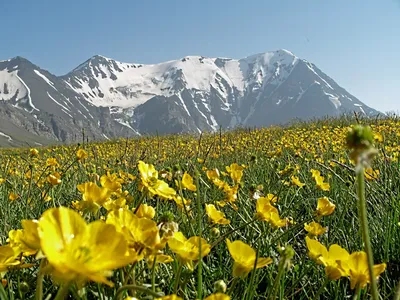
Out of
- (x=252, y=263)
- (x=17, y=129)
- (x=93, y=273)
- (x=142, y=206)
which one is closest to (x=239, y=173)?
(x=142, y=206)

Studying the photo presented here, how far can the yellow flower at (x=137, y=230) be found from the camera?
0.78m

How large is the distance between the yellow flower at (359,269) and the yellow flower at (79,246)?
20.1 inches

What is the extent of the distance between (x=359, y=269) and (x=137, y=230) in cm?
46

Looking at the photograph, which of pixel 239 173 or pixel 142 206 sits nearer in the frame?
pixel 142 206

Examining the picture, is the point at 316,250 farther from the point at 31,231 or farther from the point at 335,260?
the point at 31,231

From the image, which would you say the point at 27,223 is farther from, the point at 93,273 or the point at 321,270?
the point at 321,270

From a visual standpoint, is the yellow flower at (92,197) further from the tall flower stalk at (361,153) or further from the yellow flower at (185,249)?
the tall flower stalk at (361,153)

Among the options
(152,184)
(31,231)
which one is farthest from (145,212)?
(31,231)

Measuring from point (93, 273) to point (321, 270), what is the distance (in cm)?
131

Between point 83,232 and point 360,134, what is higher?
point 360,134

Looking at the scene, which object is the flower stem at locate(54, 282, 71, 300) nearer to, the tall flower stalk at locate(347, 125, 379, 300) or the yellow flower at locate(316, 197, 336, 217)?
the tall flower stalk at locate(347, 125, 379, 300)

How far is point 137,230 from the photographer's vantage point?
0.82 m

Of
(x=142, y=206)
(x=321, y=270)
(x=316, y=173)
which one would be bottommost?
(x=321, y=270)

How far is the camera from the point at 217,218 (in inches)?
50.8
